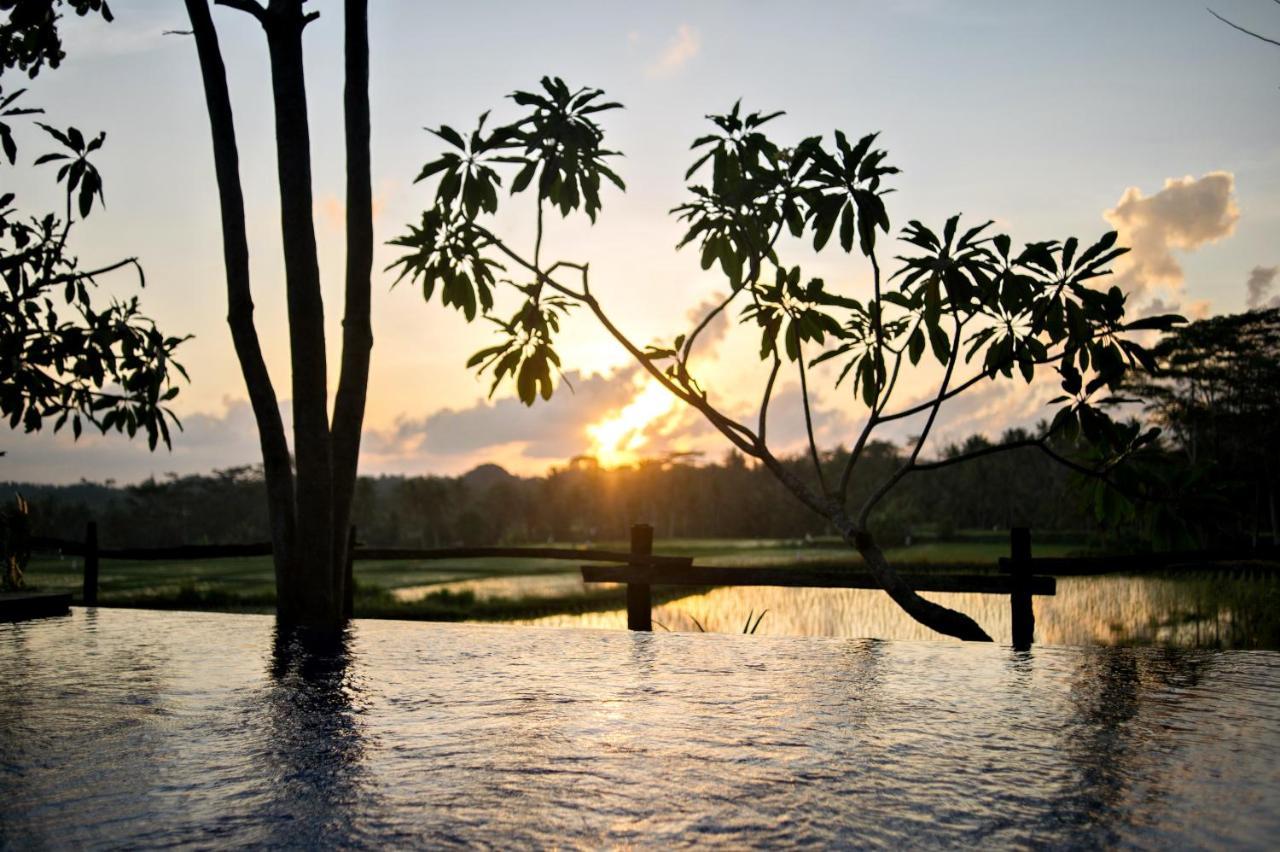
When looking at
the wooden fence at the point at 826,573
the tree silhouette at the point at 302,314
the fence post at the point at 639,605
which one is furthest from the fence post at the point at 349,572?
the fence post at the point at 639,605

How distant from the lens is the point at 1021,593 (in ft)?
24.1

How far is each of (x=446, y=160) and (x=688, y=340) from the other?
1878 millimetres

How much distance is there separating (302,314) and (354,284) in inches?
18.7

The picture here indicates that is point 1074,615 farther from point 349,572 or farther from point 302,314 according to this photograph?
point 302,314

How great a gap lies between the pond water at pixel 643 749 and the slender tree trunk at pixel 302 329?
177 centimetres

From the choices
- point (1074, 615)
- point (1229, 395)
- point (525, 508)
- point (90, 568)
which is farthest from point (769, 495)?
point (90, 568)

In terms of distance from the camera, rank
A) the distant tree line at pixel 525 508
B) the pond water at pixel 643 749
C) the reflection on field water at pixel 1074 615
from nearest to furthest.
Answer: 1. the pond water at pixel 643 749
2. the reflection on field water at pixel 1074 615
3. the distant tree line at pixel 525 508

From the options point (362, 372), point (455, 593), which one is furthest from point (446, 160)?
point (455, 593)

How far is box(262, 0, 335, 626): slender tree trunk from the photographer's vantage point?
26.3 feet

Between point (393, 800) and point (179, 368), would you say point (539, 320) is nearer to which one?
point (179, 368)

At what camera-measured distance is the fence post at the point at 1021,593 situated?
7250 mm

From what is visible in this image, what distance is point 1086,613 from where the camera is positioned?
634 inches

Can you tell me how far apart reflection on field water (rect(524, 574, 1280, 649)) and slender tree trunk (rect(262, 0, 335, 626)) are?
165 inches

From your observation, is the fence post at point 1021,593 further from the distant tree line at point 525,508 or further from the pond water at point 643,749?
the distant tree line at point 525,508
